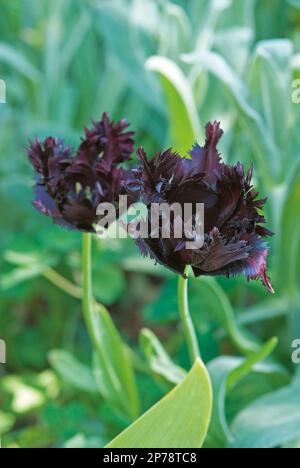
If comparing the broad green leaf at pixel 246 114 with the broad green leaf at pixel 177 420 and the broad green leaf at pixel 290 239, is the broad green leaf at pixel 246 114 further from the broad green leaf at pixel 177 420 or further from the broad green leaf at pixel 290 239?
the broad green leaf at pixel 177 420

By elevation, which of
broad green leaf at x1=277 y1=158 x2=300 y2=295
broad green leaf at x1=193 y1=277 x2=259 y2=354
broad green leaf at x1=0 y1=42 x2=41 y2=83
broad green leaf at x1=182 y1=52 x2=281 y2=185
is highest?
broad green leaf at x1=0 y1=42 x2=41 y2=83

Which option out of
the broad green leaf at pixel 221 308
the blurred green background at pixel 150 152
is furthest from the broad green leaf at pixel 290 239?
the broad green leaf at pixel 221 308

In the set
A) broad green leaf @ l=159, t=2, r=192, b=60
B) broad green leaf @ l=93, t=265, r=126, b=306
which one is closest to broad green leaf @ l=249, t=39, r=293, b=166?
broad green leaf @ l=159, t=2, r=192, b=60

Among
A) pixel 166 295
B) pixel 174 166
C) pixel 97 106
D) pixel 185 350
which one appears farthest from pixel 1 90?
pixel 174 166

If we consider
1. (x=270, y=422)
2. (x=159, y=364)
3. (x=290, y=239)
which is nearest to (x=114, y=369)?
(x=159, y=364)

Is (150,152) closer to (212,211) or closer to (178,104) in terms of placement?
(178,104)

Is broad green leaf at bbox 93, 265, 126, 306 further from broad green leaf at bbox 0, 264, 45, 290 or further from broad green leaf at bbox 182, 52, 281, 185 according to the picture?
broad green leaf at bbox 182, 52, 281, 185
